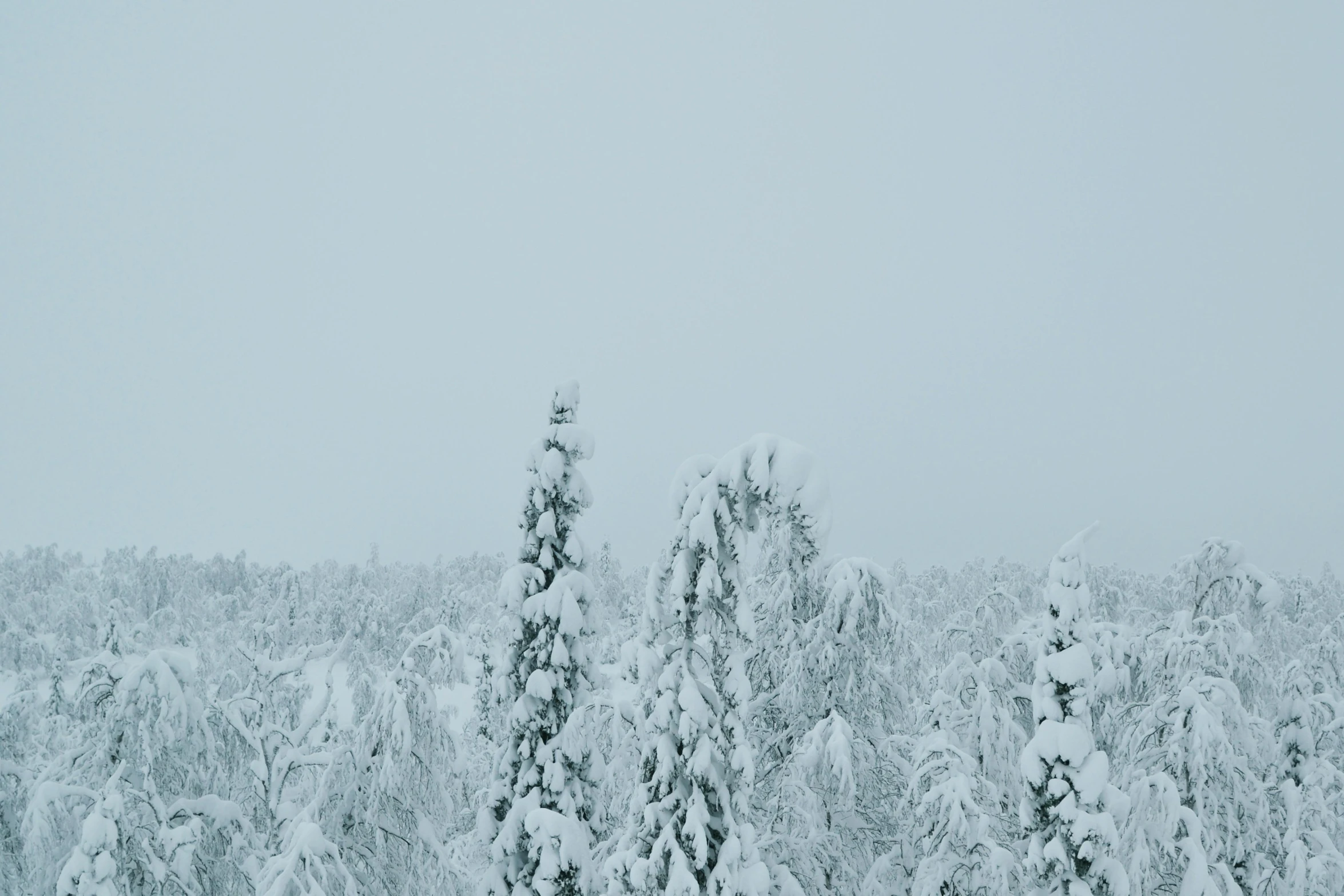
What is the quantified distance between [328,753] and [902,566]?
290 feet

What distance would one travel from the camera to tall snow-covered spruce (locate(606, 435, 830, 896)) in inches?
325

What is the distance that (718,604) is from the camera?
29.3ft

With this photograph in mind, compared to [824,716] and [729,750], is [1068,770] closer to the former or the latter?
[824,716]

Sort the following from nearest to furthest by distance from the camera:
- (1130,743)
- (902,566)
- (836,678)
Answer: (836,678) → (1130,743) → (902,566)

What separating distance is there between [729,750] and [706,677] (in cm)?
80

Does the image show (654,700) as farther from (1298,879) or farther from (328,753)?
(1298,879)

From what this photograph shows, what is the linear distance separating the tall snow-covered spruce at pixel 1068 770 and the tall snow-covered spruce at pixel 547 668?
540 centimetres

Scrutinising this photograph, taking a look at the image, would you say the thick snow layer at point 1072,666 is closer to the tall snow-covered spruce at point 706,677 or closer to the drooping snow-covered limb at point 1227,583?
the tall snow-covered spruce at point 706,677

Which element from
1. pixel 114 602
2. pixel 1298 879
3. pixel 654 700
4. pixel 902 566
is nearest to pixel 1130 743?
pixel 1298 879

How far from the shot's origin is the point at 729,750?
29.2 feet

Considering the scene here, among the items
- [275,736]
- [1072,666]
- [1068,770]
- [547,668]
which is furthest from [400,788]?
[1072,666]

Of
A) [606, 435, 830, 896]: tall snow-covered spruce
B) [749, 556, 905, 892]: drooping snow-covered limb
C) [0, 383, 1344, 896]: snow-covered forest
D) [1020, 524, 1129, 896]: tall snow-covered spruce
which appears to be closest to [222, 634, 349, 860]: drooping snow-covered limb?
[0, 383, 1344, 896]: snow-covered forest

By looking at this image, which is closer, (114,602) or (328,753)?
(328,753)

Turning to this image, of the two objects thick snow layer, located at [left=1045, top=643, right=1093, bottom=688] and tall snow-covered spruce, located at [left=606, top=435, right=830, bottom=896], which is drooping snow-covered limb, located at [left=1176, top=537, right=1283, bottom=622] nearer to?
thick snow layer, located at [left=1045, top=643, right=1093, bottom=688]
